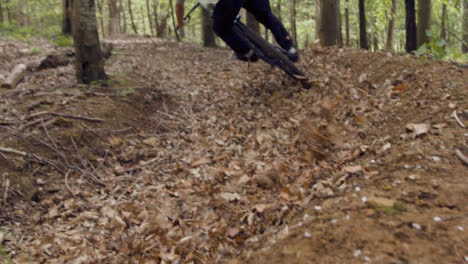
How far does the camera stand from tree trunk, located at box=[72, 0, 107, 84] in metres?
4.92

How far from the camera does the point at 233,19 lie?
15.2 feet

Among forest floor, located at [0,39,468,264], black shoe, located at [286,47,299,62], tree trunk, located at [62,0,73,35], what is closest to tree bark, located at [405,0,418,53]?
forest floor, located at [0,39,468,264]

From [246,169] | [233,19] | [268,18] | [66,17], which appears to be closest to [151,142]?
[246,169]

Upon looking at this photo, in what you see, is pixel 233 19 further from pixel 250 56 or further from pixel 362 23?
pixel 362 23

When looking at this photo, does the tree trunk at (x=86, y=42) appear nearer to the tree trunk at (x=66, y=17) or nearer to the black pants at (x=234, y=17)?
the black pants at (x=234, y=17)

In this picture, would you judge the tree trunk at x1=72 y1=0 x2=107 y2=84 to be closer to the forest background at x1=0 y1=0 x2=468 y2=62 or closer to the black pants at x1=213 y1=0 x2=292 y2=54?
the black pants at x1=213 y1=0 x2=292 y2=54

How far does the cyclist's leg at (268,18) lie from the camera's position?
4.82m

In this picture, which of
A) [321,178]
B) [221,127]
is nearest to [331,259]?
[321,178]

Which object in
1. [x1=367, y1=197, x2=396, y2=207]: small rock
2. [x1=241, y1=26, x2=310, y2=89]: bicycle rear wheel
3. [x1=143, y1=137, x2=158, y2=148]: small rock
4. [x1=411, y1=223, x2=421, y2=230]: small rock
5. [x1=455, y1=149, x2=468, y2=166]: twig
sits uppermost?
[x1=241, y1=26, x2=310, y2=89]: bicycle rear wheel

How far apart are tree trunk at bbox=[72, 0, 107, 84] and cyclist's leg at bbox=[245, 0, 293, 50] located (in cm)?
255

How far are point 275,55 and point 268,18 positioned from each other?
1.99 feet

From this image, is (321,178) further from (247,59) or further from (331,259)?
(247,59)

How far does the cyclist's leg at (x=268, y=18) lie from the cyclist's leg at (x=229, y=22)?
0.35m

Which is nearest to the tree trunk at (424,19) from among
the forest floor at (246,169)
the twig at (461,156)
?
the forest floor at (246,169)
